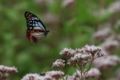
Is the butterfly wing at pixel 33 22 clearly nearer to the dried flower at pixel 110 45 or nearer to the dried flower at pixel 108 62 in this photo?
the dried flower at pixel 108 62

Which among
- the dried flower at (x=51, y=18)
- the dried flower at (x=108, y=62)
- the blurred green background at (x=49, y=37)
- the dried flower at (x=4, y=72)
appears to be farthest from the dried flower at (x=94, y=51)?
the dried flower at (x=51, y=18)

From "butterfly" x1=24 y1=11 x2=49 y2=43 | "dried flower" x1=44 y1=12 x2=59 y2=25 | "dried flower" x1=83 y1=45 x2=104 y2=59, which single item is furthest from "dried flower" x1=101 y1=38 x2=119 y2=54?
"dried flower" x1=44 y1=12 x2=59 y2=25

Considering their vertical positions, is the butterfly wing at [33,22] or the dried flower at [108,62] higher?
the dried flower at [108,62]

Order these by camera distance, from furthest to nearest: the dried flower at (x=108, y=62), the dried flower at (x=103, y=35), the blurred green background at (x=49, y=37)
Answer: the blurred green background at (x=49, y=37) → the dried flower at (x=103, y=35) → the dried flower at (x=108, y=62)

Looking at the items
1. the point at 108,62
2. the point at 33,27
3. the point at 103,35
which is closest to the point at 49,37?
the point at 103,35

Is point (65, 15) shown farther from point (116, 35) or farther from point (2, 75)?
point (2, 75)

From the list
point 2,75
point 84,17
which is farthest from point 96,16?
point 2,75
